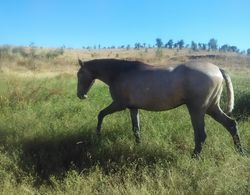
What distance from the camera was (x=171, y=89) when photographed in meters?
7.68

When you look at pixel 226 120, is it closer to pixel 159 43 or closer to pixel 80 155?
pixel 80 155

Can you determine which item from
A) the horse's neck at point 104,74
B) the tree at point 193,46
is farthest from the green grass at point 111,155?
the tree at point 193,46

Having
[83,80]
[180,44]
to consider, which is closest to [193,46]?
[180,44]

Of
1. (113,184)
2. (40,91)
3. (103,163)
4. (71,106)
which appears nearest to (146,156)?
(103,163)

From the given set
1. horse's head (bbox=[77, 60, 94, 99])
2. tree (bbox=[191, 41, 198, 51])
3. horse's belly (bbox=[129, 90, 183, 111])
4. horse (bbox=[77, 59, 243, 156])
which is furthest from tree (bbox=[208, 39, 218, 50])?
horse's belly (bbox=[129, 90, 183, 111])

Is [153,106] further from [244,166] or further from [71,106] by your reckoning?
[71,106]

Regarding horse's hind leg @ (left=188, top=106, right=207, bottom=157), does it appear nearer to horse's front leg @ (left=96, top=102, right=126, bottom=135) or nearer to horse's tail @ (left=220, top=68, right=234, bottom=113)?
horse's tail @ (left=220, top=68, right=234, bottom=113)

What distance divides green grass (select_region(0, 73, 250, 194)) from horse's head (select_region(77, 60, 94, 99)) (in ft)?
2.37

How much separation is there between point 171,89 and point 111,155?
168 cm

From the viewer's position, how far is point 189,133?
8672 millimetres

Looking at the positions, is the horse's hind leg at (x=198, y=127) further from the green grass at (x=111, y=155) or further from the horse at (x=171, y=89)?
the green grass at (x=111, y=155)

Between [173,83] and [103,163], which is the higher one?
[173,83]

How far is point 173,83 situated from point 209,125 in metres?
1.95

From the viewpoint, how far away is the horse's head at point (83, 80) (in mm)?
9242
